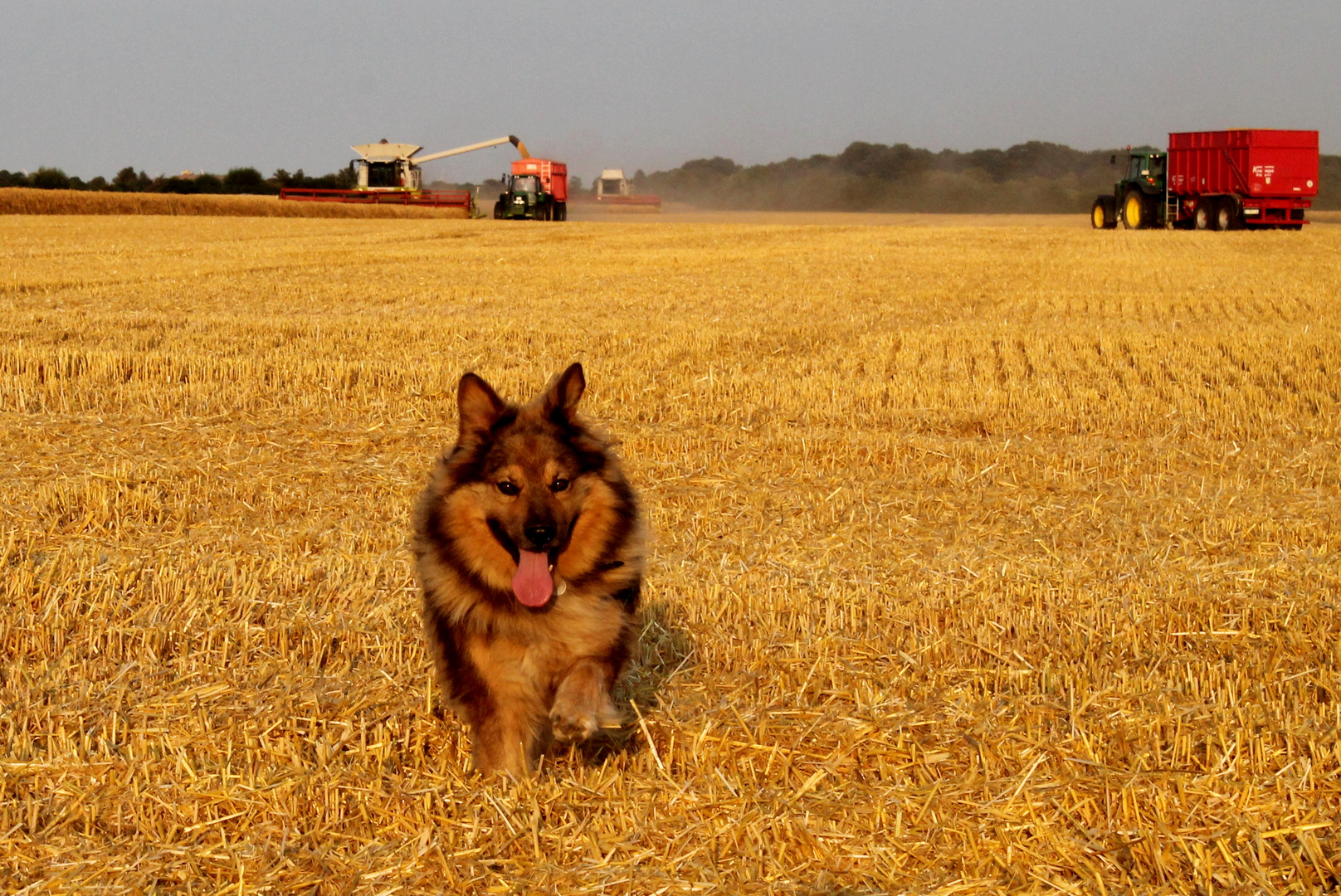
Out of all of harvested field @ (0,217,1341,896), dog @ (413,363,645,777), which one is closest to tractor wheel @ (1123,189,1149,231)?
harvested field @ (0,217,1341,896)

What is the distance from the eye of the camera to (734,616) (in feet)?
17.9

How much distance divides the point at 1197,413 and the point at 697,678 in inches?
269

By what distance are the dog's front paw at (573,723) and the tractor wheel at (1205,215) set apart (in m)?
39.5

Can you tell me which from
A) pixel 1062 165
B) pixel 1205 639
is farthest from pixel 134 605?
pixel 1062 165

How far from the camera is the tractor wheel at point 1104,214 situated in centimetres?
4281

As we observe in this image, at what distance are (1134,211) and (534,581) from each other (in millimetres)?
41693

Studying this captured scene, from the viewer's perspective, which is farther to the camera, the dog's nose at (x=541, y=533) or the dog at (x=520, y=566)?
the dog at (x=520, y=566)

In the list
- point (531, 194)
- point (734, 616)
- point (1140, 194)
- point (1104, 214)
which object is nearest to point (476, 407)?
point (734, 616)

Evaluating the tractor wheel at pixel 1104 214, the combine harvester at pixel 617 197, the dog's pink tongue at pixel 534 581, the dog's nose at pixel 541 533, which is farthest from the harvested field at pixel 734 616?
the combine harvester at pixel 617 197

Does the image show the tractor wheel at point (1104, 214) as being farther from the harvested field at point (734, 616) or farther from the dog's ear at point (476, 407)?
the dog's ear at point (476, 407)

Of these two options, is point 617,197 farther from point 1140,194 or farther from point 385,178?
point 1140,194

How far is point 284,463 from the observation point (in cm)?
839

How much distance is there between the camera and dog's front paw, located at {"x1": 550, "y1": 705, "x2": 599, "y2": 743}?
3.45 metres

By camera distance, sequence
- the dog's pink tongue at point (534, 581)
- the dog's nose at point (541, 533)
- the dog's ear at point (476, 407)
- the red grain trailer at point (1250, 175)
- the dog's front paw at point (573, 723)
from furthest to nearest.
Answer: the red grain trailer at point (1250, 175) < the dog's ear at point (476, 407) < the dog's pink tongue at point (534, 581) < the dog's nose at point (541, 533) < the dog's front paw at point (573, 723)
